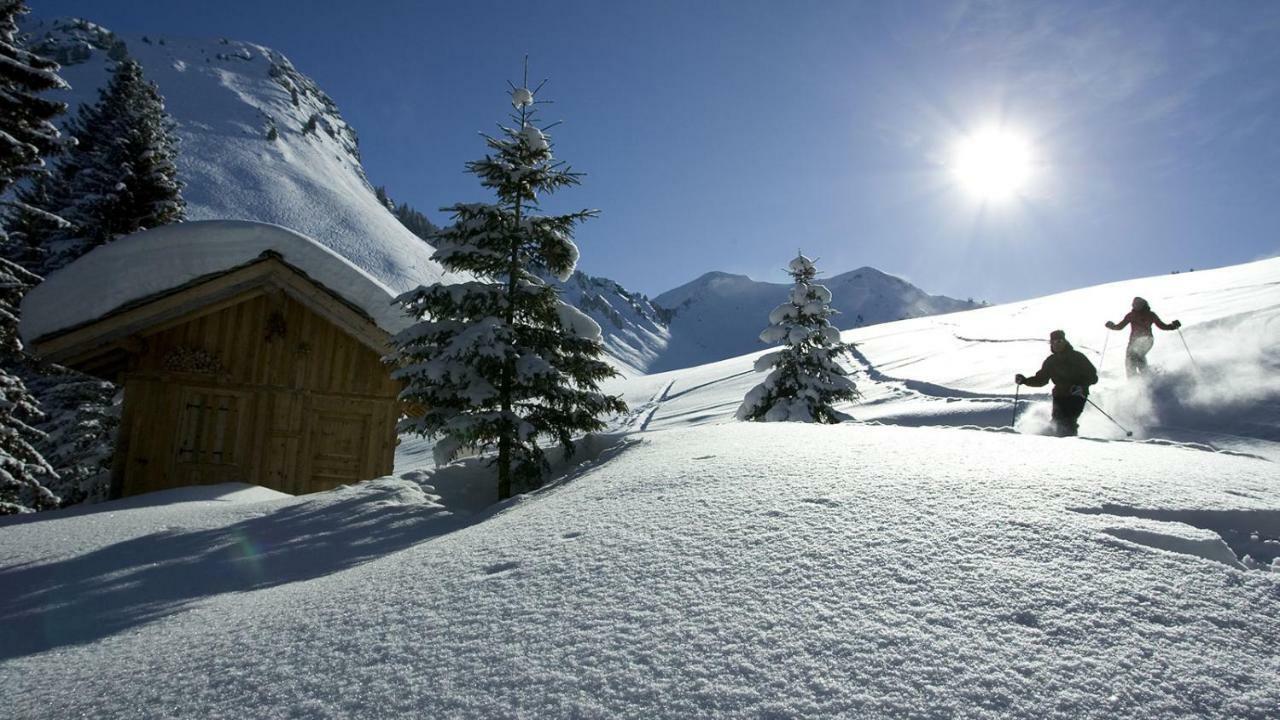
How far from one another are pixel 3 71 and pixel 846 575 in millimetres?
15237

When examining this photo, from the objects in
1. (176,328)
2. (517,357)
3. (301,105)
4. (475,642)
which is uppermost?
(301,105)

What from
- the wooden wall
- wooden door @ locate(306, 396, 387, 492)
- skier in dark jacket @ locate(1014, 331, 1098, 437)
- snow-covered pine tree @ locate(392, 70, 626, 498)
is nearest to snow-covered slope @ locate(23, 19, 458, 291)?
the wooden wall

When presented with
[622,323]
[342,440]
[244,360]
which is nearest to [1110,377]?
[342,440]

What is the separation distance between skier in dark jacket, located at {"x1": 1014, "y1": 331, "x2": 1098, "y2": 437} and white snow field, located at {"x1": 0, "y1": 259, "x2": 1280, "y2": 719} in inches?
156

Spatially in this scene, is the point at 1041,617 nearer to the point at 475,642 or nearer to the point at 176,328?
the point at 475,642

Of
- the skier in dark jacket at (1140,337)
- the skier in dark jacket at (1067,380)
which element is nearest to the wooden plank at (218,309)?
the skier in dark jacket at (1067,380)

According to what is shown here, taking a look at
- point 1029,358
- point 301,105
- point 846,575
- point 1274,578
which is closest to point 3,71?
point 846,575

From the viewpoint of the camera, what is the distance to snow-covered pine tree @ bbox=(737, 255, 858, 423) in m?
13.6

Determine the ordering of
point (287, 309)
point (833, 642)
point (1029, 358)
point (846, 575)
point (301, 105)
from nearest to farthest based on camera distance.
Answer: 1. point (833, 642)
2. point (846, 575)
3. point (287, 309)
4. point (1029, 358)
5. point (301, 105)

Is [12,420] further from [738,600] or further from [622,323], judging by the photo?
[622,323]

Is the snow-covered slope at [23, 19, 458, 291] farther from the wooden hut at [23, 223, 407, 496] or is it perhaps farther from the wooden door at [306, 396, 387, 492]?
the wooden door at [306, 396, 387, 492]

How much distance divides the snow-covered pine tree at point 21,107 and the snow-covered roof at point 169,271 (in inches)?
71.2

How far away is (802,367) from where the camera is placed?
1434 cm

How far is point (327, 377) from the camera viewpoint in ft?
38.3
